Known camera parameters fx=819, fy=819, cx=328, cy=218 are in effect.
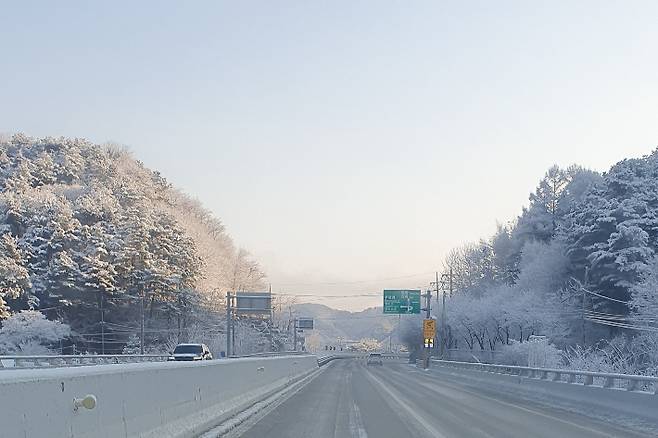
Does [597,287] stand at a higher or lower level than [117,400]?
higher

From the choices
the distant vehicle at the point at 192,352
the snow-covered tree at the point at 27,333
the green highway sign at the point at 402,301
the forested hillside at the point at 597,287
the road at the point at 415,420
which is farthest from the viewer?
the green highway sign at the point at 402,301

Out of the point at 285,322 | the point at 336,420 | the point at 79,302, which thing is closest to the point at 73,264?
the point at 79,302

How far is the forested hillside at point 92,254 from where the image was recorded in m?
77.2

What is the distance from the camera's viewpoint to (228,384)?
75.6 feet

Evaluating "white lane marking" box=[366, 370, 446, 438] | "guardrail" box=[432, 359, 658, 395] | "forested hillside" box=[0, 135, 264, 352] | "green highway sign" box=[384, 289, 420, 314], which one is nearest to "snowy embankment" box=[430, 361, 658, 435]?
"guardrail" box=[432, 359, 658, 395]

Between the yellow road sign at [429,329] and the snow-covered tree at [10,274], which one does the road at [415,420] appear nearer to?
the yellow road sign at [429,329]

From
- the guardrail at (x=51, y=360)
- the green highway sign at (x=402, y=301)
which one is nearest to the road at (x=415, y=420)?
the guardrail at (x=51, y=360)

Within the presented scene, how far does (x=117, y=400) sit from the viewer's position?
10789 millimetres

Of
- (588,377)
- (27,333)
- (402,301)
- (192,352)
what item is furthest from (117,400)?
(402,301)

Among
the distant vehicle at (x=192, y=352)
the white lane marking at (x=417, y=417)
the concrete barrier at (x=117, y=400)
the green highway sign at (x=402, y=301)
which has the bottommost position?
the white lane marking at (x=417, y=417)

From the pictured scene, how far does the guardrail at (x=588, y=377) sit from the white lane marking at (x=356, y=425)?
7.40 m

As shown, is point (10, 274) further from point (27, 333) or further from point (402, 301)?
point (402, 301)

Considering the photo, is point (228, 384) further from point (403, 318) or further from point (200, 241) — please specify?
point (403, 318)

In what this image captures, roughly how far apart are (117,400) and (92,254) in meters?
72.3
